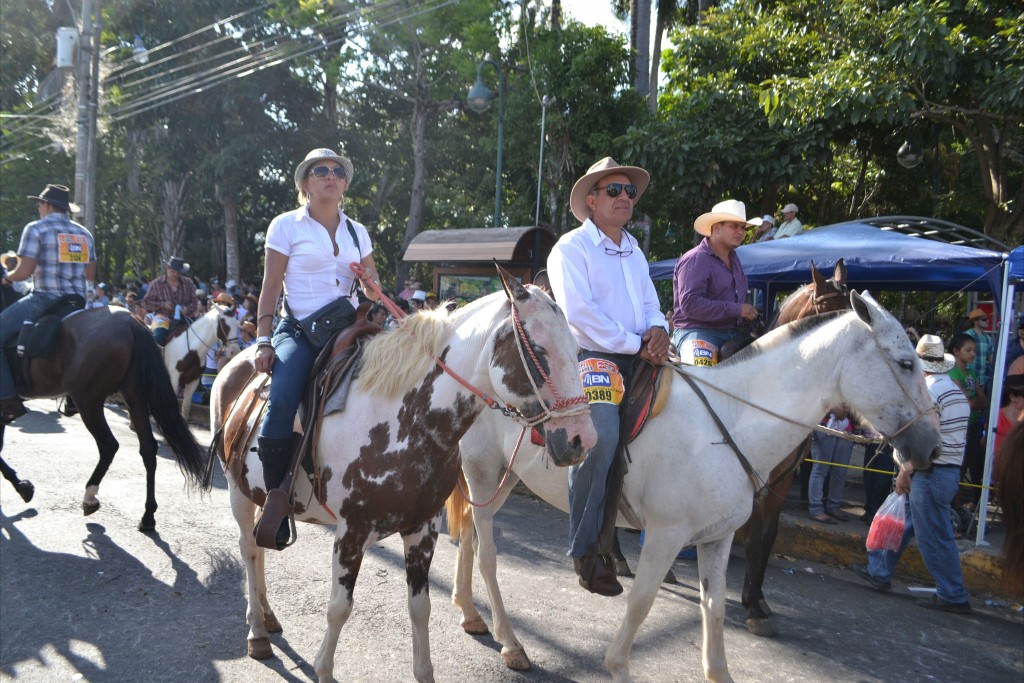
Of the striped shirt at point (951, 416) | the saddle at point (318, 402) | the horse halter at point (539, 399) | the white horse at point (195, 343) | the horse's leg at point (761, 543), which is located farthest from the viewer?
the white horse at point (195, 343)

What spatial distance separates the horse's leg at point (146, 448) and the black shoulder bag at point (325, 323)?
11.1 ft

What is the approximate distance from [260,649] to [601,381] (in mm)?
2430

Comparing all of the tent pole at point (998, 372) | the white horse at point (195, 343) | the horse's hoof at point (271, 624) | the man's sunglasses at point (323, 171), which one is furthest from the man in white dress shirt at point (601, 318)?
the white horse at point (195, 343)

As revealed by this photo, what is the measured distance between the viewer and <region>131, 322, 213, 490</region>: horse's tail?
663 centimetres

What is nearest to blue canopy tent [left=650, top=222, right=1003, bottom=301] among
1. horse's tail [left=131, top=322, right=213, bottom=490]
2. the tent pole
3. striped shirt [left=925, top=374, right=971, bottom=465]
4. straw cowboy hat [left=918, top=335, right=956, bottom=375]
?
the tent pole

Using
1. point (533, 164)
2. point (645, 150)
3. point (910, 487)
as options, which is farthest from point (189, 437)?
point (533, 164)

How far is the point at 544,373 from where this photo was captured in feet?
9.68

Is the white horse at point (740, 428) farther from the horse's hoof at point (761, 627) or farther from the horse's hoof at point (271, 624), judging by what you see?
the horse's hoof at point (271, 624)

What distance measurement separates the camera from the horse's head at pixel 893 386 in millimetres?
3586

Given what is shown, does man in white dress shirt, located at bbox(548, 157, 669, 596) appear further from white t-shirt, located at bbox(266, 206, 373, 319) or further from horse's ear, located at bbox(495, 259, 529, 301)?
white t-shirt, located at bbox(266, 206, 373, 319)

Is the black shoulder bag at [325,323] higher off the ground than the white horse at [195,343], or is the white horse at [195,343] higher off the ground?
the black shoulder bag at [325,323]

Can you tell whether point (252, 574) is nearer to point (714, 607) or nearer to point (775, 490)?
point (714, 607)

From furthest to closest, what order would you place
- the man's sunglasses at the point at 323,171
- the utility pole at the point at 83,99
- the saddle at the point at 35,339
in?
the utility pole at the point at 83,99 → the saddle at the point at 35,339 → the man's sunglasses at the point at 323,171

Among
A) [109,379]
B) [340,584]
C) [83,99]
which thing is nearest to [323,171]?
[340,584]
